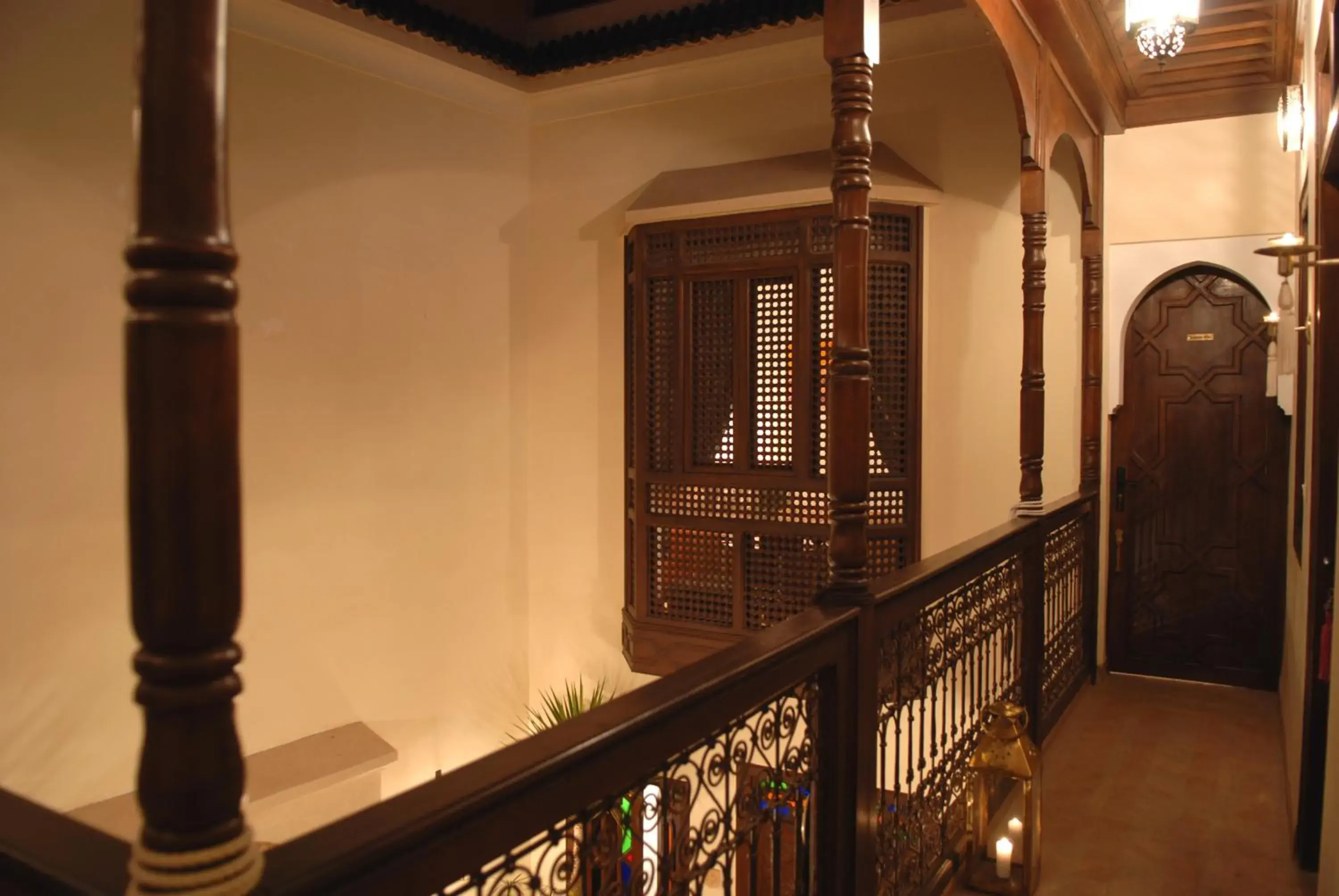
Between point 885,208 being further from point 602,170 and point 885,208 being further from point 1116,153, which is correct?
point 602,170

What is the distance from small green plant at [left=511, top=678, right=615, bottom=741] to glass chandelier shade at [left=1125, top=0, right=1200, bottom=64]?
421cm

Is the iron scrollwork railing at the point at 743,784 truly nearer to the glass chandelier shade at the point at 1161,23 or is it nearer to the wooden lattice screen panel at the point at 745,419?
the wooden lattice screen panel at the point at 745,419

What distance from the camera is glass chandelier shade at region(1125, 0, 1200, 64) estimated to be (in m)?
3.39

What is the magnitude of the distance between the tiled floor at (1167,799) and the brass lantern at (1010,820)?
14cm

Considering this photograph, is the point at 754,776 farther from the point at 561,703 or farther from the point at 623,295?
the point at 623,295

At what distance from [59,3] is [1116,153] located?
5.24 meters

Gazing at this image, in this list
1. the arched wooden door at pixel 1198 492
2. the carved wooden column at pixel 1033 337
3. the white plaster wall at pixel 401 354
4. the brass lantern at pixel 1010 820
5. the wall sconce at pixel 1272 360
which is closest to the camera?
the brass lantern at pixel 1010 820

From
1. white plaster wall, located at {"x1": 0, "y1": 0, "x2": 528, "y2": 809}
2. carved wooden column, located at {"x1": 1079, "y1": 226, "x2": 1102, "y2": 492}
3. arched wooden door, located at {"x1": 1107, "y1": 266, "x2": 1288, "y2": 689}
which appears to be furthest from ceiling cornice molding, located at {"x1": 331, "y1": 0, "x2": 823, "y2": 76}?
arched wooden door, located at {"x1": 1107, "y1": 266, "x2": 1288, "y2": 689}

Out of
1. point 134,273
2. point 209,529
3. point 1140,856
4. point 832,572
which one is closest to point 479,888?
point 209,529

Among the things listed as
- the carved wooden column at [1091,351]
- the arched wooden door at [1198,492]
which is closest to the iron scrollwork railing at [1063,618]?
the carved wooden column at [1091,351]

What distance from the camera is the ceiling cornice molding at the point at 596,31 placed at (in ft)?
18.7

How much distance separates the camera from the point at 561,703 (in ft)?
21.0

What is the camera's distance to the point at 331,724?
220 inches

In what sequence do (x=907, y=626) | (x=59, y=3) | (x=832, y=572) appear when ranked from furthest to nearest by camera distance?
(x=59, y=3) < (x=907, y=626) < (x=832, y=572)
